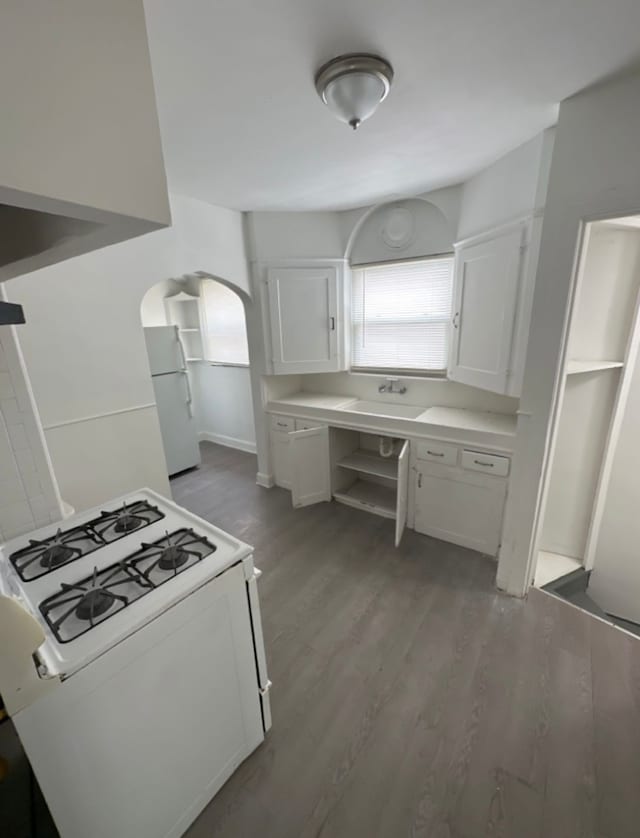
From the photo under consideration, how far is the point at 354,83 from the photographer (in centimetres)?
128

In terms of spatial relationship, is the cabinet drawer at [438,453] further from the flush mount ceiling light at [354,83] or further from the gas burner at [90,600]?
the gas burner at [90,600]

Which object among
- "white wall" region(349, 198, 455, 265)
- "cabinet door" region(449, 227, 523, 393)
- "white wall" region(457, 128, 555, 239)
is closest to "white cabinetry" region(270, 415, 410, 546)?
"cabinet door" region(449, 227, 523, 393)

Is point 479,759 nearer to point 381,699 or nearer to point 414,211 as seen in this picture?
point 381,699

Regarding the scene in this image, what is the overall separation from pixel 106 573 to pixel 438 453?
6.88ft

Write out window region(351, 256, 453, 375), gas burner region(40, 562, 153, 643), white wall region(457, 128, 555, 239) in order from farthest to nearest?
window region(351, 256, 453, 375)
white wall region(457, 128, 555, 239)
gas burner region(40, 562, 153, 643)

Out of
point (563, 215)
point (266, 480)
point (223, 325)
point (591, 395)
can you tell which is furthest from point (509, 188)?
point (223, 325)

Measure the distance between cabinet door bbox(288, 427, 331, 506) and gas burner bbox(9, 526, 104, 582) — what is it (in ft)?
5.84

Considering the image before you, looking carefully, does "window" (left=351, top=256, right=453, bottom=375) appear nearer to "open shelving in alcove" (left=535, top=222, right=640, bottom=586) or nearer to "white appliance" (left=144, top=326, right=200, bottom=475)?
"open shelving in alcove" (left=535, top=222, right=640, bottom=586)

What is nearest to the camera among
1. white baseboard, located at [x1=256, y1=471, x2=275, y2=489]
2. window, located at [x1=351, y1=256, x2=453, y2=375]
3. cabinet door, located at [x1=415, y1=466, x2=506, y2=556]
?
cabinet door, located at [x1=415, y1=466, x2=506, y2=556]

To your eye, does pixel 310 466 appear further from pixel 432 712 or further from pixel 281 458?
pixel 432 712

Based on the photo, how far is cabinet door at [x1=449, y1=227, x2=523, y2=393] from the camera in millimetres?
1987

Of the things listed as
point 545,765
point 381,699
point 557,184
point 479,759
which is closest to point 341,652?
point 381,699

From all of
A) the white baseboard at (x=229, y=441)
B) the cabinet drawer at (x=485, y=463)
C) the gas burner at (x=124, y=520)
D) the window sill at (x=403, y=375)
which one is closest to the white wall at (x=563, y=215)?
the cabinet drawer at (x=485, y=463)

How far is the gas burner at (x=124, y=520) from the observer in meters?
1.34
